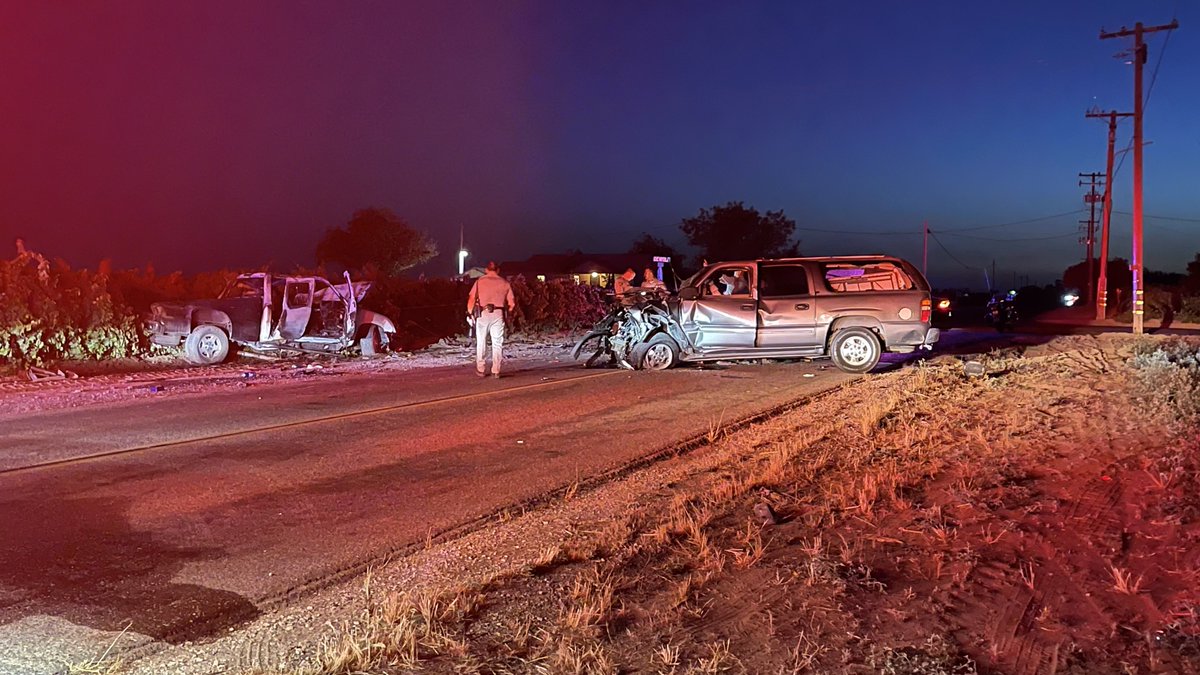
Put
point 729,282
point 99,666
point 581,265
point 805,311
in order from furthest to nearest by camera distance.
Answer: point 581,265 → point 729,282 → point 805,311 → point 99,666

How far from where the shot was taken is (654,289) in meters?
15.7

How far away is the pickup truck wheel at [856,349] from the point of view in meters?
14.6

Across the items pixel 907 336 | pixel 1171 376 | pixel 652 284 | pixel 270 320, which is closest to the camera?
pixel 1171 376

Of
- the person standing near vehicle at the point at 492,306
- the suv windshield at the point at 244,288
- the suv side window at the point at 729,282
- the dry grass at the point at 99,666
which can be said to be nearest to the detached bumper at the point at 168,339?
the suv windshield at the point at 244,288

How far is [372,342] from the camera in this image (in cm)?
1870

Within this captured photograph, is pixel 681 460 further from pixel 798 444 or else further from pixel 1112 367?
pixel 1112 367

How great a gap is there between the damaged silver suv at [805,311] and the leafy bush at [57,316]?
1057 centimetres

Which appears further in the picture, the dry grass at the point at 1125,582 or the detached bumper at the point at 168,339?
the detached bumper at the point at 168,339

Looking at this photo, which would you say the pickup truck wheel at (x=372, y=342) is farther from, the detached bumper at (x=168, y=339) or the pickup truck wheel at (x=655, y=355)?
the pickup truck wheel at (x=655, y=355)

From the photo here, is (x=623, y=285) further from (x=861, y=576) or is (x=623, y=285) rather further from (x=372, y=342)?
(x=861, y=576)

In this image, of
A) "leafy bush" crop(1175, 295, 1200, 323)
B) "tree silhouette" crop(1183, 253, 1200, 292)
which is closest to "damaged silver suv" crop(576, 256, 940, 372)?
"leafy bush" crop(1175, 295, 1200, 323)

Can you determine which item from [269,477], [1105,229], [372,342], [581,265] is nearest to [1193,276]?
[1105,229]

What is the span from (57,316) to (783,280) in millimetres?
13177

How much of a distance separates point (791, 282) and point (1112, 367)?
16.5 feet
